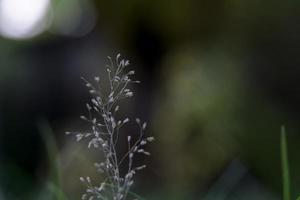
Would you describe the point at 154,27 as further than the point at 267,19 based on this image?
Yes

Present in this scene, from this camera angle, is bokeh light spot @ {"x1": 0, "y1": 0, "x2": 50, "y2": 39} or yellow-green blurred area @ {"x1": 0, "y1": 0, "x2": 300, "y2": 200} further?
bokeh light spot @ {"x1": 0, "y1": 0, "x2": 50, "y2": 39}

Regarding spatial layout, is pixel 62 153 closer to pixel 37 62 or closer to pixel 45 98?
pixel 45 98

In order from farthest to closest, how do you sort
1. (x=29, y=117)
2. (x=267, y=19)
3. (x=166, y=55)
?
(x=29, y=117)
(x=166, y=55)
(x=267, y=19)

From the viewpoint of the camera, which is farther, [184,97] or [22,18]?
[22,18]

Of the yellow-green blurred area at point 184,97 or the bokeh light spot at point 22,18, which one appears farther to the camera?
the bokeh light spot at point 22,18

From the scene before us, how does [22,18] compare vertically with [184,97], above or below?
above

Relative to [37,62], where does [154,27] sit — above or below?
above

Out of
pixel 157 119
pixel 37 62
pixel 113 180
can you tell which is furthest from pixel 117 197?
pixel 37 62

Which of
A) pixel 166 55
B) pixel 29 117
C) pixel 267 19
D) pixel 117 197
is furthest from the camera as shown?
pixel 29 117
